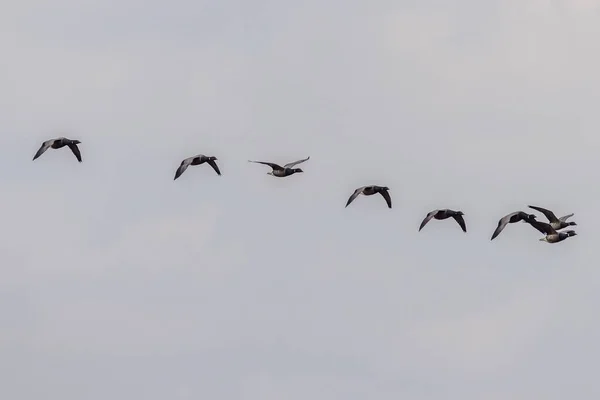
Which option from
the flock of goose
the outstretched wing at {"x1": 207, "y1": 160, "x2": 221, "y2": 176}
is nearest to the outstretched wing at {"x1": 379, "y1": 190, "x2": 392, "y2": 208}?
the flock of goose

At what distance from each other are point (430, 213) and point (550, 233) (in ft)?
28.1

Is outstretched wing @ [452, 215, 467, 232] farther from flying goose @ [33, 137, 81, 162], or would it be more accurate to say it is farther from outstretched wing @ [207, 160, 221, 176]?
flying goose @ [33, 137, 81, 162]

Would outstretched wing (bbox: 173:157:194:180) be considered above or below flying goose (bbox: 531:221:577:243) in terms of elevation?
above

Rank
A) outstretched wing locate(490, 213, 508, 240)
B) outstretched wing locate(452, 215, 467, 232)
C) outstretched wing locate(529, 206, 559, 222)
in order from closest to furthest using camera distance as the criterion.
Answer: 1. outstretched wing locate(490, 213, 508, 240)
2. outstretched wing locate(529, 206, 559, 222)
3. outstretched wing locate(452, 215, 467, 232)

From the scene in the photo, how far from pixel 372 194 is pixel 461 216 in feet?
22.6

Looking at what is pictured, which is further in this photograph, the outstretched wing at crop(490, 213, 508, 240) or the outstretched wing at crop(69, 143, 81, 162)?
the outstretched wing at crop(69, 143, 81, 162)

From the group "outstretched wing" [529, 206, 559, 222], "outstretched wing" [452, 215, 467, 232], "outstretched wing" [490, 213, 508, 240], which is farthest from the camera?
"outstretched wing" [452, 215, 467, 232]

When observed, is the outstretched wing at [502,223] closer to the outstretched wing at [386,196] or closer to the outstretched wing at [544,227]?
the outstretched wing at [544,227]

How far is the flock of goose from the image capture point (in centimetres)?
11586

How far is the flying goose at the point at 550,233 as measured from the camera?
118 meters

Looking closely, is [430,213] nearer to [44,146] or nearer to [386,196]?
[386,196]

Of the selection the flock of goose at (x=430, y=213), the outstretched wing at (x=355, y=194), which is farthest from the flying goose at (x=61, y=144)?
the outstretched wing at (x=355, y=194)

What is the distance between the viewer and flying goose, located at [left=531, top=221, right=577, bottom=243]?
4658 inches

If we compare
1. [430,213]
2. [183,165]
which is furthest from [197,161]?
[430,213]
